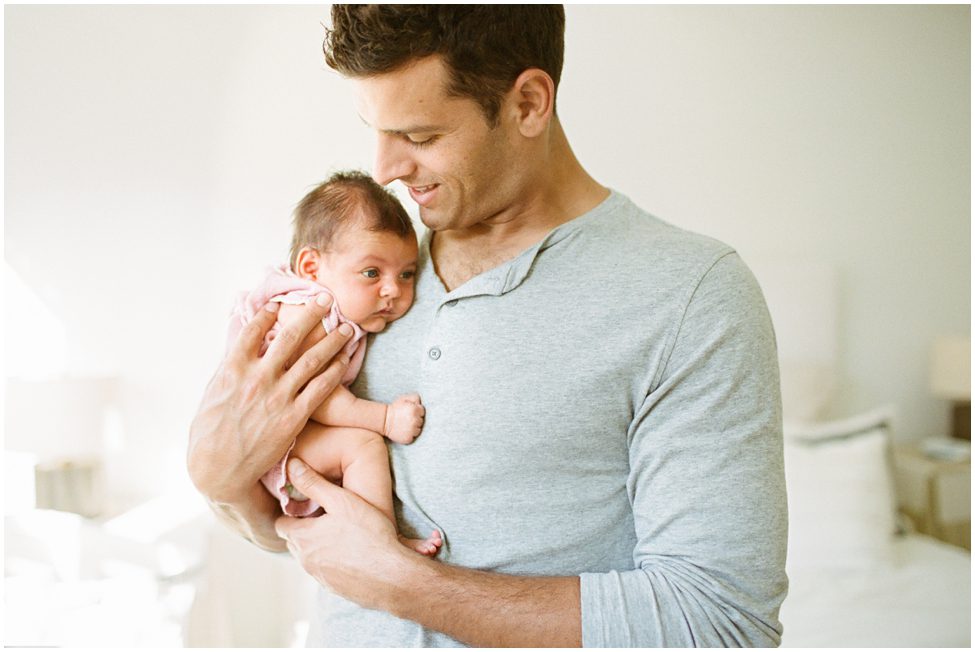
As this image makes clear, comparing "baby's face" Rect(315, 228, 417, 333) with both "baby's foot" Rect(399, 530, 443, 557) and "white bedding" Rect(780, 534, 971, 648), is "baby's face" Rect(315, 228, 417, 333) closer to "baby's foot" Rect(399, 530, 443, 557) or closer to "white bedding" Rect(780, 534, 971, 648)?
"baby's foot" Rect(399, 530, 443, 557)

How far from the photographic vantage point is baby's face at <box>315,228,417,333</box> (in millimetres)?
1080

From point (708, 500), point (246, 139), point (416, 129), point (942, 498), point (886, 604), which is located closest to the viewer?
point (708, 500)

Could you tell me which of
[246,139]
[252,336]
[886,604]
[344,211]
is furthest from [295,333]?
[886,604]

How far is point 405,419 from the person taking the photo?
101 cm

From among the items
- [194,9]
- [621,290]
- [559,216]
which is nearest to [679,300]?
[621,290]

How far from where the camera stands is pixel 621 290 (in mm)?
958

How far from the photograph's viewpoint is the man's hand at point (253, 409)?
1044 mm

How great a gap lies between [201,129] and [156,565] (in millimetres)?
1424

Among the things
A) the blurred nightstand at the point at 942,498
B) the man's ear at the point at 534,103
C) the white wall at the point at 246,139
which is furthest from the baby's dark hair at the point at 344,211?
the blurred nightstand at the point at 942,498

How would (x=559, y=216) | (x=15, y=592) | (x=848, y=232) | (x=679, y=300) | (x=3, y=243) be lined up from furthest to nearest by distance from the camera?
(x=848, y=232) → (x=3, y=243) → (x=15, y=592) → (x=559, y=216) → (x=679, y=300)

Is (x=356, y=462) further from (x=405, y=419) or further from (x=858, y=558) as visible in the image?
(x=858, y=558)

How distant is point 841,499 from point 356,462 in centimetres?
186

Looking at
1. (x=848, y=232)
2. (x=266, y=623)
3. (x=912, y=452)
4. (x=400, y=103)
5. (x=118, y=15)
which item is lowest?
(x=266, y=623)

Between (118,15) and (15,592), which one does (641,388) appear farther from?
(118,15)
